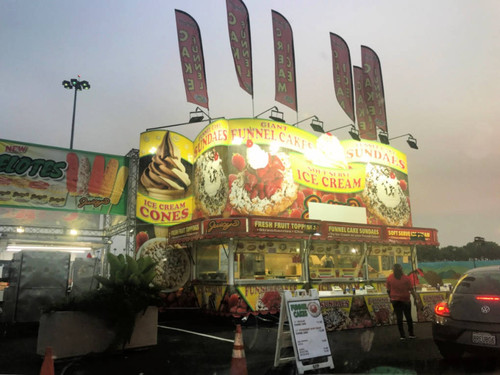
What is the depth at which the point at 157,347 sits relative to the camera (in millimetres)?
8062

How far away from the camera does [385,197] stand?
19125 mm

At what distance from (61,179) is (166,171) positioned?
167 inches

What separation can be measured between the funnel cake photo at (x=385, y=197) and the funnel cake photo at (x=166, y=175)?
8656mm

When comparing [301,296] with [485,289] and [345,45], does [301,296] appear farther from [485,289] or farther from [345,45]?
[345,45]

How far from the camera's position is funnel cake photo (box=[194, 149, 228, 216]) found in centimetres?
1492

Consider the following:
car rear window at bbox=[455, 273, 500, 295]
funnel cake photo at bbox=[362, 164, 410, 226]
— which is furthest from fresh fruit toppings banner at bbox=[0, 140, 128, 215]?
car rear window at bbox=[455, 273, 500, 295]

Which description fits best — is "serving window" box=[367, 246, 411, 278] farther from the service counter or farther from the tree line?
the tree line

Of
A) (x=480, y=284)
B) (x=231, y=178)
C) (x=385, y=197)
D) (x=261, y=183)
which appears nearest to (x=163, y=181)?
(x=231, y=178)

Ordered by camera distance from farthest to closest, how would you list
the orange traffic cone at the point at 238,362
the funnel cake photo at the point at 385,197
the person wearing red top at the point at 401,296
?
the funnel cake photo at the point at 385,197, the person wearing red top at the point at 401,296, the orange traffic cone at the point at 238,362

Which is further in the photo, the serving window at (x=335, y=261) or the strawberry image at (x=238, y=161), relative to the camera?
the serving window at (x=335, y=261)

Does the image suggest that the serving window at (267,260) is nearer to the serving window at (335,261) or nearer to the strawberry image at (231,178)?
the serving window at (335,261)

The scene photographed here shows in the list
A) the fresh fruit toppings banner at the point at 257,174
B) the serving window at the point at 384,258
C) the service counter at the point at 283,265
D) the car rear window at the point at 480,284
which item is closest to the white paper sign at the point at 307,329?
the car rear window at the point at 480,284

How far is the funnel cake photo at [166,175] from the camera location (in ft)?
54.6

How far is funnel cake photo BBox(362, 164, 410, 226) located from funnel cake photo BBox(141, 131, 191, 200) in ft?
28.4
